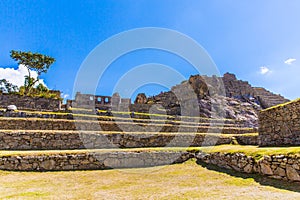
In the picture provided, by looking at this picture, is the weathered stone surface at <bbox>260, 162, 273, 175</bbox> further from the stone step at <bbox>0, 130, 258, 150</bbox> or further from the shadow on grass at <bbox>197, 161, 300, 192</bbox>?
the stone step at <bbox>0, 130, 258, 150</bbox>

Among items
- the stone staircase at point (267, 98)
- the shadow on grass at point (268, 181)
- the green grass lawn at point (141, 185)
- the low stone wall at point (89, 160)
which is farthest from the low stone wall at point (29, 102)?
the stone staircase at point (267, 98)

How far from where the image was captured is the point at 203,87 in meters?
42.2

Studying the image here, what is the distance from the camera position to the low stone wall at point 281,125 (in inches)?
353

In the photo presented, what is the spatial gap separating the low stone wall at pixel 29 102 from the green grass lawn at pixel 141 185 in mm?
15256

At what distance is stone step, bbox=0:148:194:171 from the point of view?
767 centimetres

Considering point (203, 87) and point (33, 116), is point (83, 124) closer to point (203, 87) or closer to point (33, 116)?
point (33, 116)

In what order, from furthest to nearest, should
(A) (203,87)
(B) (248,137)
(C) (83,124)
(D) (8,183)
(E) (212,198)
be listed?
(A) (203,87) → (B) (248,137) → (C) (83,124) → (D) (8,183) → (E) (212,198)

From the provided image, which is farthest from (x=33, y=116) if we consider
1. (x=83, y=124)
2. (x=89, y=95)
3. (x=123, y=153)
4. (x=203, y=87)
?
(x=203, y=87)

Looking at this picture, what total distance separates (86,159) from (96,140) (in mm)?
2700

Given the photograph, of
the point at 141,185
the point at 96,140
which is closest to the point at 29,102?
the point at 96,140

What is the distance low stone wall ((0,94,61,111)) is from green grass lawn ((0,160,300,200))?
15256mm

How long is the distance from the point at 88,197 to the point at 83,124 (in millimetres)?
8979

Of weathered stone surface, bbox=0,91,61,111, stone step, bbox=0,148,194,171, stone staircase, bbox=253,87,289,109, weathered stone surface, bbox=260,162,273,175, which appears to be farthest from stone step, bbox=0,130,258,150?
stone staircase, bbox=253,87,289,109

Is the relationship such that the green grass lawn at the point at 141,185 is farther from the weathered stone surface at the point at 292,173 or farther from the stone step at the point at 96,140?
the stone step at the point at 96,140
